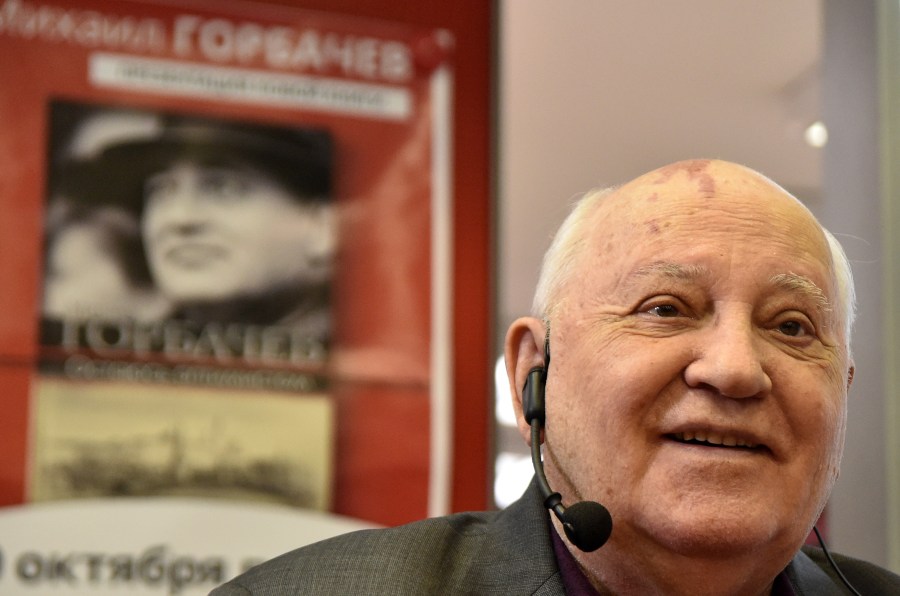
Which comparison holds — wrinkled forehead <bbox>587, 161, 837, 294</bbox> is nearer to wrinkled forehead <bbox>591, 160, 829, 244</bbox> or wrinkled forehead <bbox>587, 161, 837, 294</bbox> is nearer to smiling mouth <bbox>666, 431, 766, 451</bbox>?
wrinkled forehead <bbox>591, 160, 829, 244</bbox>

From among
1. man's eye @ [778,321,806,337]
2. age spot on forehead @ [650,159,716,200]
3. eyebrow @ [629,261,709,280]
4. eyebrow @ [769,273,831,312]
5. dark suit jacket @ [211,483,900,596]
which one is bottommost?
dark suit jacket @ [211,483,900,596]

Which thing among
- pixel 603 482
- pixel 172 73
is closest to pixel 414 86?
pixel 172 73

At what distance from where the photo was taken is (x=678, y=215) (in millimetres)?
1190

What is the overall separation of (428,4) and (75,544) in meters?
1.28

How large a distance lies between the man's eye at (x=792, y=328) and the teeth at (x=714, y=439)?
5.7 inches

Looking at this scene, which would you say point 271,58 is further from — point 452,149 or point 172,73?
point 452,149

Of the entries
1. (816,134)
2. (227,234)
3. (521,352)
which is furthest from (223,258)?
(816,134)

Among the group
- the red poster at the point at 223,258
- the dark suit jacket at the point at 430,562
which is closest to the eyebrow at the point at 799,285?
the dark suit jacket at the point at 430,562

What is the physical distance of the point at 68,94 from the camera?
2.02 metres

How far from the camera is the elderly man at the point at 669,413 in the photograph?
1090 mm

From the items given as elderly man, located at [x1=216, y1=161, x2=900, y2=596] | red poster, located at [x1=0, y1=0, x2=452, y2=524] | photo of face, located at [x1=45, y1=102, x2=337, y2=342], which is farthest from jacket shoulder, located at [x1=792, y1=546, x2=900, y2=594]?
photo of face, located at [x1=45, y1=102, x2=337, y2=342]

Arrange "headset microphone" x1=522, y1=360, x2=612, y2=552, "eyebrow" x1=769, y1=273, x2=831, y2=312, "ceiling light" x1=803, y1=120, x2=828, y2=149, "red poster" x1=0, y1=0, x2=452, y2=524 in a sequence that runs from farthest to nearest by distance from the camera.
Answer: "ceiling light" x1=803, y1=120, x2=828, y2=149, "red poster" x1=0, y1=0, x2=452, y2=524, "eyebrow" x1=769, y1=273, x2=831, y2=312, "headset microphone" x1=522, y1=360, x2=612, y2=552

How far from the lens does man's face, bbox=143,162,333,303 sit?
2023 mm

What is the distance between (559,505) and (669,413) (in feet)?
0.50
